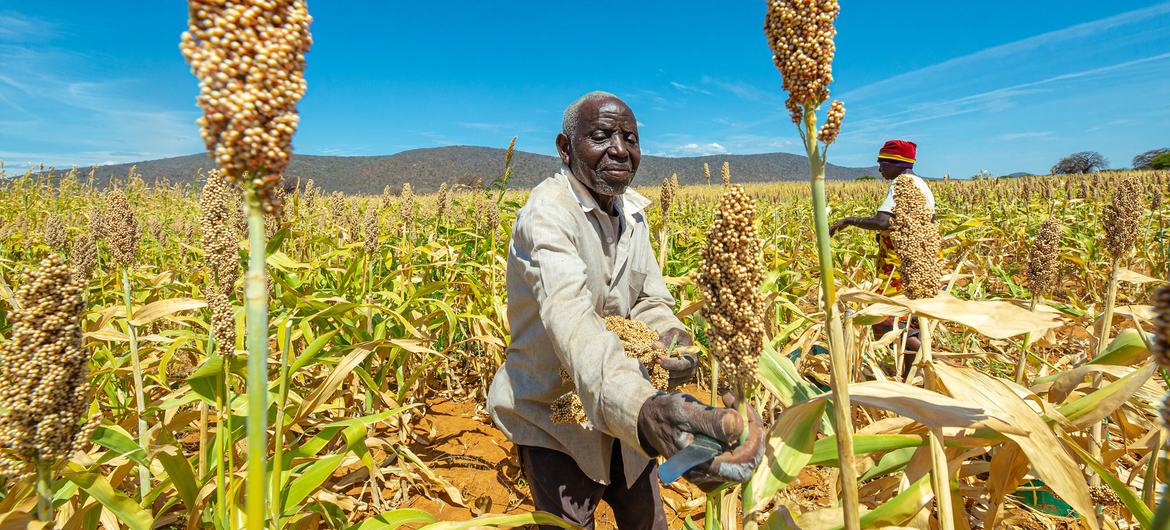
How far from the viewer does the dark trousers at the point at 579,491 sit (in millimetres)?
2137

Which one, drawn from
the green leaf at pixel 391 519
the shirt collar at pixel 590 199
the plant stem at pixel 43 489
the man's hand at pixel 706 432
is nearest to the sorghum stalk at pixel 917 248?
the man's hand at pixel 706 432

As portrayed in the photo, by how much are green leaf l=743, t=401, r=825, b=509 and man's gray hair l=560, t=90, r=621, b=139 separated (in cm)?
142

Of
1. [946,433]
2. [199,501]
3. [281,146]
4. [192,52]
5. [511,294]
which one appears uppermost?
[192,52]

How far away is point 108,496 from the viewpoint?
1317 millimetres

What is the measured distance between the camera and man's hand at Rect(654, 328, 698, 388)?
168 cm

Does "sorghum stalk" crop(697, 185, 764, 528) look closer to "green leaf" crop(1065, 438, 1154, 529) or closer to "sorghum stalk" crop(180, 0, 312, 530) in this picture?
"sorghum stalk" crop(180, 0, 312, 530)

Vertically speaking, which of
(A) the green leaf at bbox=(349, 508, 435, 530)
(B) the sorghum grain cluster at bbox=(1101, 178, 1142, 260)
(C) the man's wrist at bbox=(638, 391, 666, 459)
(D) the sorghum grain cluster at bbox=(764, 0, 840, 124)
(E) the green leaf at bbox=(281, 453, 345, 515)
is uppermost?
(D) the sorghum grain cluster at bbox=(764, 0, 840, 124)

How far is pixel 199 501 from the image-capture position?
65.2 inches

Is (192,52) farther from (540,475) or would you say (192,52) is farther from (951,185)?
(951,185)

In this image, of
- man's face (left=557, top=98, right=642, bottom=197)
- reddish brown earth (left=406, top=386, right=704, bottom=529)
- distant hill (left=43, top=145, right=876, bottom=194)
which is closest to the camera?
man's face (left=557, top=98, right=642, bottom=197)

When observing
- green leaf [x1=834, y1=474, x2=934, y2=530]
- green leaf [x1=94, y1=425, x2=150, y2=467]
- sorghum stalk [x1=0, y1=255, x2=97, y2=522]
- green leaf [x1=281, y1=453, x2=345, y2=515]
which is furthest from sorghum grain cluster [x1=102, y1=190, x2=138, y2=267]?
green leaf [x1=834, y1=474, x2=934, y2=530]

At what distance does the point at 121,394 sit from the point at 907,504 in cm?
366

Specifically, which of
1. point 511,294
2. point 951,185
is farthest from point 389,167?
point 511,294

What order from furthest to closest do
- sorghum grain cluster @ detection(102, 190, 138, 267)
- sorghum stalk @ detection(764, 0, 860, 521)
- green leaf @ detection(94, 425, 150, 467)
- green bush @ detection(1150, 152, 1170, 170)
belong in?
green bush @ detection(1150, 152, 1170, 170), sorghum grain cluster @ detection(102, 190, 138, 267), green leaf @ detection(94, 425, 150, 467), sorghum stalk @ detection(764, 0, 860, 521)
